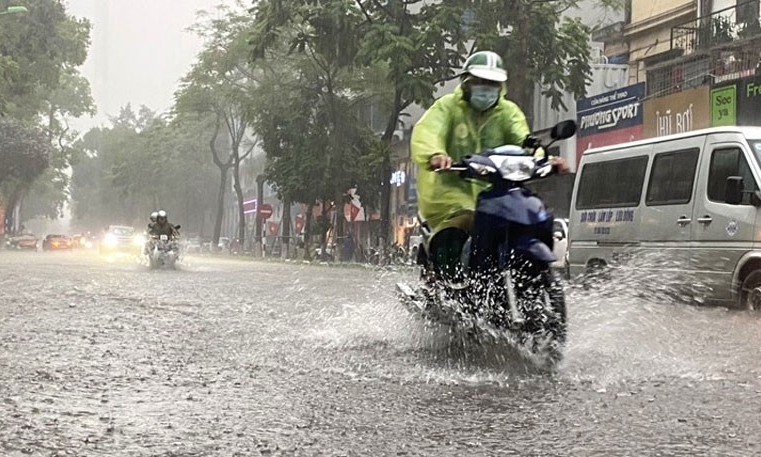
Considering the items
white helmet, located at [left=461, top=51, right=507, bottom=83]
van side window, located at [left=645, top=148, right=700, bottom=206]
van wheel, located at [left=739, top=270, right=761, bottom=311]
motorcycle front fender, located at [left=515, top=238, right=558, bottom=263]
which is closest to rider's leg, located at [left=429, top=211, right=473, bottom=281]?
motorcycle front fender, located at [left=515, top=238, right=558, bottom=263]

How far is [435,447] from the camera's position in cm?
366

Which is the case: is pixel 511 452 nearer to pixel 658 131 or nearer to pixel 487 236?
pixel 487 236

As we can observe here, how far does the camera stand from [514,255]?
557cm

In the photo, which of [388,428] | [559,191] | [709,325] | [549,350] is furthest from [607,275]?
[559,191]

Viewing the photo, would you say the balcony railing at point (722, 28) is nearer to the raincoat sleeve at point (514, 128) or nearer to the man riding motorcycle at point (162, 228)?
the man riding motorcycle at point (162, 228)

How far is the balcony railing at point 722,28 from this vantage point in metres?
20.9

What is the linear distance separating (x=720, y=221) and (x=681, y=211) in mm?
729

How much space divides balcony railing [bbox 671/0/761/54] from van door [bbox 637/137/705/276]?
31.9 feet

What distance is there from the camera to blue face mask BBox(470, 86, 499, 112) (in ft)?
20.0

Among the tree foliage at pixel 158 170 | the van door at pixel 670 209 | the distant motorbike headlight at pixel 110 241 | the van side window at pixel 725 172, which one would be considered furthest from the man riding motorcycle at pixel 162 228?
the tree foliage at pixel 158 170

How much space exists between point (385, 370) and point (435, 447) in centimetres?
190

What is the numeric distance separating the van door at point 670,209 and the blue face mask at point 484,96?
5.84 meters

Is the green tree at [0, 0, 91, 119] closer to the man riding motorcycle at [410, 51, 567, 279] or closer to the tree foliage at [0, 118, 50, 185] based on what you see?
the tree foliage at [0, 118, 50, 185]

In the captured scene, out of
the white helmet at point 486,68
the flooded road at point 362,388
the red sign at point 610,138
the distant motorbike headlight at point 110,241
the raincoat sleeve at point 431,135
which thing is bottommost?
the flooded road at point 362,388
